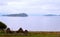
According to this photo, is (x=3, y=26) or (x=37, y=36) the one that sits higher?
(x=3, y=26)

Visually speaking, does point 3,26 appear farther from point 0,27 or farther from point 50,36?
point 50,36

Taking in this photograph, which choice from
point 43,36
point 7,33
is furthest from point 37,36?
point 7,33

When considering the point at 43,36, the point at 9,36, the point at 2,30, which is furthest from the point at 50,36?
the point at 2,30

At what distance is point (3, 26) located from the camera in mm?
28000

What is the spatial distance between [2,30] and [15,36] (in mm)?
4271

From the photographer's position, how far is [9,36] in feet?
78.3

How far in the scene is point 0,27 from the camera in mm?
28031

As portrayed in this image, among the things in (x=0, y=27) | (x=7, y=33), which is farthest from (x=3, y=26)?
(x=7, y=33)

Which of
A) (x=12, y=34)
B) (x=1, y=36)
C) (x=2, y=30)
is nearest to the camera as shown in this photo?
(x=1, y=36)

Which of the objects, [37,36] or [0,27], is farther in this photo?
[0,27]

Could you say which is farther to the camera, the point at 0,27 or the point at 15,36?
the point at 0,27

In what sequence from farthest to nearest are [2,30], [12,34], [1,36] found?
[2,30], [12,34], [1,36]

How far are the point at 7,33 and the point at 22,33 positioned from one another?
5.76 ft

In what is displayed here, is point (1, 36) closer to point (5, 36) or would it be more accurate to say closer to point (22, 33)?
point (5, 36)
